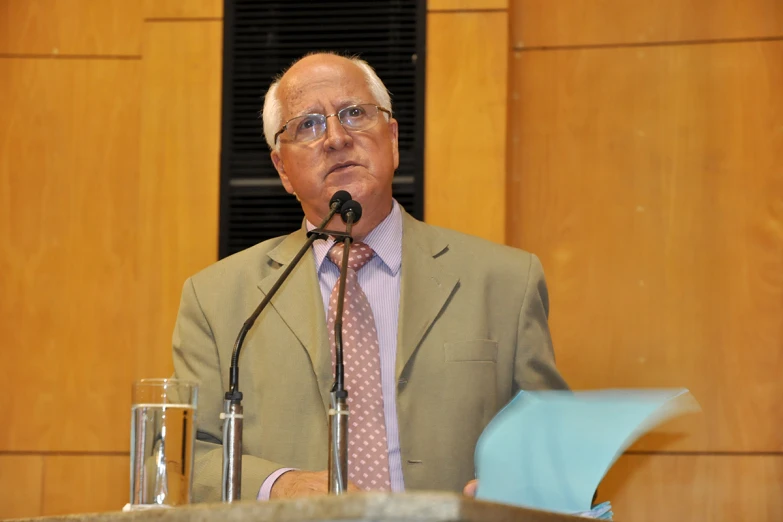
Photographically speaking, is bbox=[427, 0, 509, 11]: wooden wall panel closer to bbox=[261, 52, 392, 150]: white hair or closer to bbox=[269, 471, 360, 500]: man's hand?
bbox=[261, 52, 392, 150]: white hair

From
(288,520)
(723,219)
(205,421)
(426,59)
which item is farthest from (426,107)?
(288,520)

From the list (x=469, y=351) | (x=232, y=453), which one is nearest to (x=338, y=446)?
(x=232, y=453)

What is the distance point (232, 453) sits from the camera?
67.7 inches

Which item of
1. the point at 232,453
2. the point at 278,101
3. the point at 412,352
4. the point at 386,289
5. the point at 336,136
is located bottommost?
the point at 232,453

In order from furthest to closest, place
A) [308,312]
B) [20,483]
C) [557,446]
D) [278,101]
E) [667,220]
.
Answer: [20,483] < [667,220] < [278,101] < [308,312] < [557,446]

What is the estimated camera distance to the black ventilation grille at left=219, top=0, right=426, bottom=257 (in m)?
3.53

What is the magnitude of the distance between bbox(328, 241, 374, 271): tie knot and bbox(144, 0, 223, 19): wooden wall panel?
4.40 ft

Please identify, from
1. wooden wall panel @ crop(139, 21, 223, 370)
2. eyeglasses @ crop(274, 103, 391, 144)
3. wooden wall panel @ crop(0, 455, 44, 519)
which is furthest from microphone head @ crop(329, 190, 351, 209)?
wooden wall panel @ crop(0, 455, 44, 519)

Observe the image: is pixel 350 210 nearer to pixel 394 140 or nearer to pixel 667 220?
pixel 394 140

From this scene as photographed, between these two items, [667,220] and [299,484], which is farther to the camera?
[667,220]

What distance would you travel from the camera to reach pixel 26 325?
12.0 feet

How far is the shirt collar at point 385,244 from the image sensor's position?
8.77 ft

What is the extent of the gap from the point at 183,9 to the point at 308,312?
4.99 ft

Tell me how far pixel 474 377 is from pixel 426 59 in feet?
4.48
